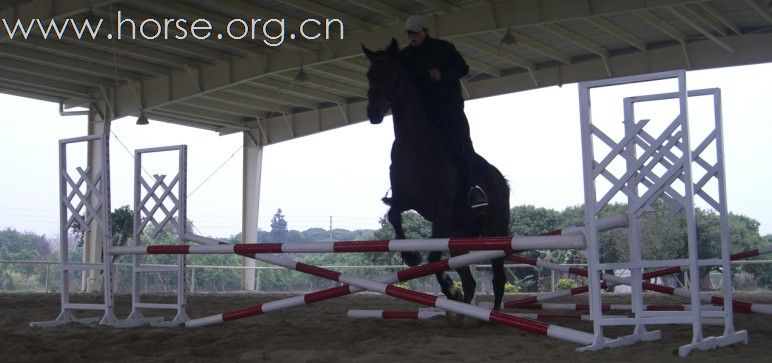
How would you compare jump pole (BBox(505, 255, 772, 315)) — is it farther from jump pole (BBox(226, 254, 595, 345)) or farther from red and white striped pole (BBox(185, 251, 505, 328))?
jump pole (BBox(226, 254, 595, 345))

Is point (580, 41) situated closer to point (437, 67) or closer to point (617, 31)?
point (617, 31)

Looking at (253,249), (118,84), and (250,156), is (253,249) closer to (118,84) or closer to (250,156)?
(118,84)

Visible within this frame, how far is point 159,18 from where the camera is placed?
15.0m

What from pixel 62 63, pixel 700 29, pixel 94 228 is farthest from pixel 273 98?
pixel 700 29

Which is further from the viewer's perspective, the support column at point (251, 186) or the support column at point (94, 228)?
the support column at point (251, 186)

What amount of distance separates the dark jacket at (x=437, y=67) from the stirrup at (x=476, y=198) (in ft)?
1.93

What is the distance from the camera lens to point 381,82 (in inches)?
213

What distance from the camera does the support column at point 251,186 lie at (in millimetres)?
23359

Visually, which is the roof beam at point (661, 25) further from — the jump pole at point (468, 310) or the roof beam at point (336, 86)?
the jump pole at point (468, 310)

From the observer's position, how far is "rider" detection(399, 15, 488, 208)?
18.4 feet

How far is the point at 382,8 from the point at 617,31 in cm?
449

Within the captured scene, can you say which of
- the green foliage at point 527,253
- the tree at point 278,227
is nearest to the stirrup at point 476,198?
the green foliage at point 527,253

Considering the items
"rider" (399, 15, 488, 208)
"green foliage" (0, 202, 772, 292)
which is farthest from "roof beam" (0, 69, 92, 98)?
"rider" (399, 15, 488, 208)

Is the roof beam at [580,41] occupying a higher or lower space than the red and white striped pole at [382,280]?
higher
